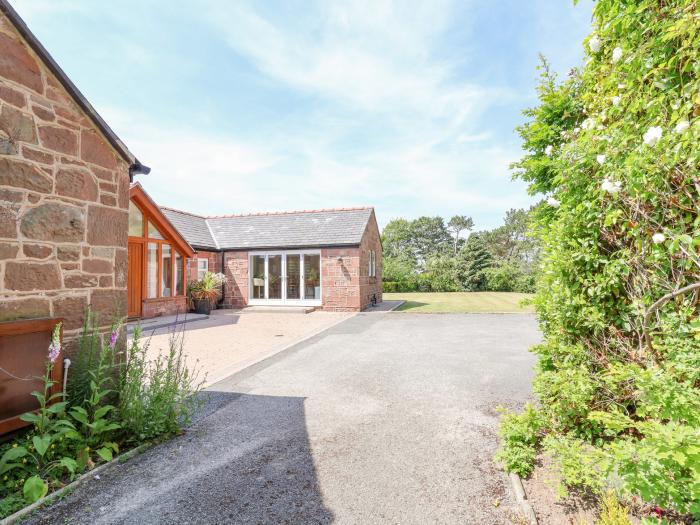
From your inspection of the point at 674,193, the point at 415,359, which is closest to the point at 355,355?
the point at 415,359

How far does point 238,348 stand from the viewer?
28.3 ft

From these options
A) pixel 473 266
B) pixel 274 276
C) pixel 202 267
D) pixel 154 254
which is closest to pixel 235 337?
pixel 154 254

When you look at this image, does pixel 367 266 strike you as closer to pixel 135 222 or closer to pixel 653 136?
pixel 135 222

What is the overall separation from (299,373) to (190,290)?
11651mm

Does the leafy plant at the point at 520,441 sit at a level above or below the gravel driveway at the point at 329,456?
above

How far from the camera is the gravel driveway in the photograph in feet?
8.55

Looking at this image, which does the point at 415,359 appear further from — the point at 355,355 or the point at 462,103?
the point at 462,103

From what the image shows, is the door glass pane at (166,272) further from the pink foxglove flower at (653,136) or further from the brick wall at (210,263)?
the pink foxglove flower at (653,136)

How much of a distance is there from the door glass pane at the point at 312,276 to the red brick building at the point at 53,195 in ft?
43.0

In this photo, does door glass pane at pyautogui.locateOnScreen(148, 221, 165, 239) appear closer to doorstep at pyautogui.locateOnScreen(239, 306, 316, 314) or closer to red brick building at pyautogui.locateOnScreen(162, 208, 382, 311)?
red brick building at pyautogui.locateOnScreen(162, 208, 382, 311)

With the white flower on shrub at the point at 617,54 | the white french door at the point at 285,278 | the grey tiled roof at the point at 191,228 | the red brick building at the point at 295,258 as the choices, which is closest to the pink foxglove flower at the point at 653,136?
the white flower on shrub at the point at 617,54

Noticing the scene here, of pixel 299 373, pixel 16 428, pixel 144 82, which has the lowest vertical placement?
pixel 299 373

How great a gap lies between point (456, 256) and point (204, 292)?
29530mm

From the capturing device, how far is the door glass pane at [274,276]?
18.0m
